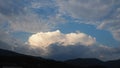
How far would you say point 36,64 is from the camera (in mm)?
77000

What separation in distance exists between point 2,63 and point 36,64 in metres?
19.8

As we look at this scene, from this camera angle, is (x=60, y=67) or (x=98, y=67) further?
(x=98, y=67)

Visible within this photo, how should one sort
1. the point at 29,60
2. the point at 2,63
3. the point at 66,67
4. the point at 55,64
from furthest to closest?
the point at 66,67 → the point at 55,64 → the point at 29,60 → the point at 2,63

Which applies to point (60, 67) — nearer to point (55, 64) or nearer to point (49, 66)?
point (55, 64)

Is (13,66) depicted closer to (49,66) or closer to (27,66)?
(27,66)

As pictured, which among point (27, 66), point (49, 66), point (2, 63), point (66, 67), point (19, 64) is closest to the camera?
point (2, 63)

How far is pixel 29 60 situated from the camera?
76.1m

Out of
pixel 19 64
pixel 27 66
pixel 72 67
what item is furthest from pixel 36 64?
pixel 72 67

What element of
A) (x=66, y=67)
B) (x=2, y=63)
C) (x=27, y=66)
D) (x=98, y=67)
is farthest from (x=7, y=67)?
(x=98, y=67)

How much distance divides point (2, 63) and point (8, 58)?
527 centimetres

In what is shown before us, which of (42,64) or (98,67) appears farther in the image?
(98,67)

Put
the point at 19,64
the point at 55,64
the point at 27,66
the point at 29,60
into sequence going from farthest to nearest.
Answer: the point at 55,64 < the point at 29,60 < the point at 27,66 < the point at 19,64

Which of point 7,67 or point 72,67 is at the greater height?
point 72,67

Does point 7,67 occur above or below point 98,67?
below
